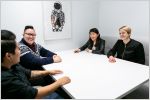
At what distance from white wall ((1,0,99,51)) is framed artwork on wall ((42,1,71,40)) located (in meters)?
0.09

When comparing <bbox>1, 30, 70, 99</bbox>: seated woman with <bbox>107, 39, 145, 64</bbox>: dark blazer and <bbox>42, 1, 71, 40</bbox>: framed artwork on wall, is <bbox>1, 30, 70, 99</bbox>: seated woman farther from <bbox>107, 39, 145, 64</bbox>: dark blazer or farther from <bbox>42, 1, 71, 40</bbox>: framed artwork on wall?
<bbox>42, 1, 71, 40</bbox>: framed artwork on wall

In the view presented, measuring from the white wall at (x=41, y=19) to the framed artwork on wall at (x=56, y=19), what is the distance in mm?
87

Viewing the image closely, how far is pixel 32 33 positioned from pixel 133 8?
1.94m

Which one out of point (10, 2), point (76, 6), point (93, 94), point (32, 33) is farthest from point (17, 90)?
point (76, 6)

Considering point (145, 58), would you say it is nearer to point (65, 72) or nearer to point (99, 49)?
point (99, 49)

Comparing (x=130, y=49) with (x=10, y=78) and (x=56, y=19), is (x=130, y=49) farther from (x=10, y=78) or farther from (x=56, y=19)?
(x=10, y=78)

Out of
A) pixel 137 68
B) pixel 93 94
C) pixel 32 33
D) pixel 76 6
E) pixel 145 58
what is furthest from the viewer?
pixel 76 6

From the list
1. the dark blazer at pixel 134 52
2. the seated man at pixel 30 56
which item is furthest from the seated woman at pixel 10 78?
the dark blazer at pixel 134 52

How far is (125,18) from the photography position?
3.08 meters

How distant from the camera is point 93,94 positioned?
1163mm

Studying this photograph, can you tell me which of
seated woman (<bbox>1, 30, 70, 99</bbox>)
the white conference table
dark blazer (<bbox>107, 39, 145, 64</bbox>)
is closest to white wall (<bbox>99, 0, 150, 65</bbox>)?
dark blazer (<bbox>107, 39, 145, 64</bbox>)

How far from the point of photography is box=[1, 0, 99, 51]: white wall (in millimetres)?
2592

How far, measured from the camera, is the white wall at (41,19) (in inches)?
102

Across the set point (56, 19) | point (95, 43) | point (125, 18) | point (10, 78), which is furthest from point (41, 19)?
point (10, 78)
